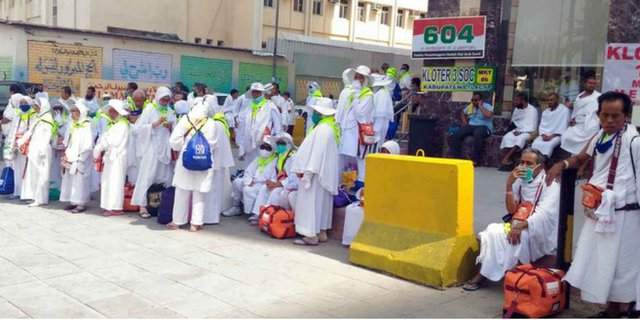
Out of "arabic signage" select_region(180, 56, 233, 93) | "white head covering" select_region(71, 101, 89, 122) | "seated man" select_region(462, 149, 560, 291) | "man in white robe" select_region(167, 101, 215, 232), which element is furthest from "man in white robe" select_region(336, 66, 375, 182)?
"arabic signage" select_region(180, 56, 233, 93)

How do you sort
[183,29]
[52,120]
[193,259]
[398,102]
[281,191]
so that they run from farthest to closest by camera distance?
[183,29]
[398,102]
[52,120]
[281,191]
[193,259]

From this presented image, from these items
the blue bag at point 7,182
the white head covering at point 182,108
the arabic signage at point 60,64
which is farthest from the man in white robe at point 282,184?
the arabic signage at point 60,64

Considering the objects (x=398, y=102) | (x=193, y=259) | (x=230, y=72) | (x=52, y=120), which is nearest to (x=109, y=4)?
(x=230, y=72)

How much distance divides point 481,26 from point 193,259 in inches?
345

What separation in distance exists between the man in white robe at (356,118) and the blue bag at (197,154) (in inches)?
93.6

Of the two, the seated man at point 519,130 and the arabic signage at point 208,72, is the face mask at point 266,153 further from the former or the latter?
the arabic signage at point 208,72

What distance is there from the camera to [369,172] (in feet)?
22.0

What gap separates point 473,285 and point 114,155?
550 cm

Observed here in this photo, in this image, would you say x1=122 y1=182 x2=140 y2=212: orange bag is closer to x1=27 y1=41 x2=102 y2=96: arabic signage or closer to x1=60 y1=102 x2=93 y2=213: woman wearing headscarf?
x1=60 y1=102 x2=93 y2=213: woman wearing headscarf

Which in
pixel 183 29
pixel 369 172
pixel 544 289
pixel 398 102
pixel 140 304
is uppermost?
pixel 183 29

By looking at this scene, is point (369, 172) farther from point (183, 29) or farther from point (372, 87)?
point (183, 29)

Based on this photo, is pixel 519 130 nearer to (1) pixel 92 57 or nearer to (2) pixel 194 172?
(2) pixel 194 172

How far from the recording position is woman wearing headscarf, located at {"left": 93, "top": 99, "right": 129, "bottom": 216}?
887 centimetres

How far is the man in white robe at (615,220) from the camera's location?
4.70 m
